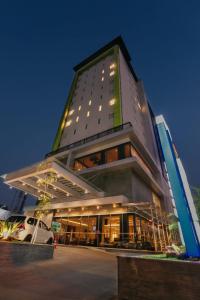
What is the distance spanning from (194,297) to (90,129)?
26007mm

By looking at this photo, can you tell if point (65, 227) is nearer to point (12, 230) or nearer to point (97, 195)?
point (97, 195)

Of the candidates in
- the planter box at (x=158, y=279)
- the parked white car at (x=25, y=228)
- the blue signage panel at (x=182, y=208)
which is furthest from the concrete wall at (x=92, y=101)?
the planter box at (x=158, y=279)

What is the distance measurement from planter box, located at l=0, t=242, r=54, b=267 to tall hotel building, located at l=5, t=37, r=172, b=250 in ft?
14.7

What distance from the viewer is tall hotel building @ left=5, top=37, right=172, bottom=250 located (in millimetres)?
16062

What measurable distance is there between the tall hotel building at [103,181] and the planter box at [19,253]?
14.7 ft

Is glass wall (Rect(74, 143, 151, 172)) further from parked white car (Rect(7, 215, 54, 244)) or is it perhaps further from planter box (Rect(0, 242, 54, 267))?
planter box (Rect(0, 242, 54, 267))

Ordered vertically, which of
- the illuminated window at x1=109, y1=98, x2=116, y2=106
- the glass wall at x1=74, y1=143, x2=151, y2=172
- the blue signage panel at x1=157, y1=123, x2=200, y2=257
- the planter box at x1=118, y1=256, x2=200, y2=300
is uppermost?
the illuminated window at x1=109, y1=98, x2=116, y2=106

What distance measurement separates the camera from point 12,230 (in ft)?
32.1

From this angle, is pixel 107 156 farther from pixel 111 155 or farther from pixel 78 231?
pixel 78 231

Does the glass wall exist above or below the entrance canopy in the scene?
above

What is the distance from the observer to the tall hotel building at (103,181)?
1606cm

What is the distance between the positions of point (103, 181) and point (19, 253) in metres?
15.3

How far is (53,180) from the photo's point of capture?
13.1m

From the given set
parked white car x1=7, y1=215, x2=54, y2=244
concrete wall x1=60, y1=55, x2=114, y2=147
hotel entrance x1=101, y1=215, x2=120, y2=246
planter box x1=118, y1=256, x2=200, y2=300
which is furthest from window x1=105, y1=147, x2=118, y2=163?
planter box x1=118, y1=256, x2=200, y2=300
